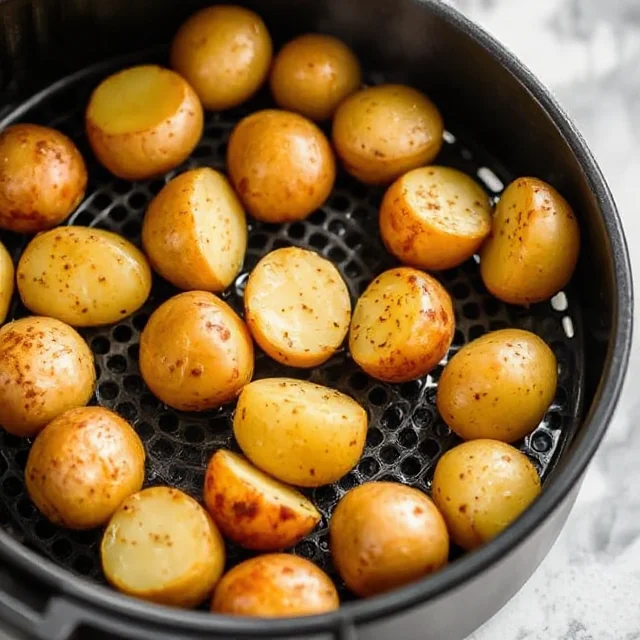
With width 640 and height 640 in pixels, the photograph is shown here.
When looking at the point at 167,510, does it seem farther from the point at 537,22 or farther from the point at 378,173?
the point at 537,22

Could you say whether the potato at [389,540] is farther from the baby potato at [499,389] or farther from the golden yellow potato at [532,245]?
the golden yellow potato at [532,245]

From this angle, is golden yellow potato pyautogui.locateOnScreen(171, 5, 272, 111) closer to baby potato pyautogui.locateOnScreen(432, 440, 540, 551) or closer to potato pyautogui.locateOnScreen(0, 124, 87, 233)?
potato pyautogui.locateOnScreen(0, 124, 87, 233)

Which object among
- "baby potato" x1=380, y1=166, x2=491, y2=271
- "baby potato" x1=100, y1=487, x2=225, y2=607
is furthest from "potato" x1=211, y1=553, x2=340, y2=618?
"baby potato" x1=380, y1=166, x2=491, y2=271

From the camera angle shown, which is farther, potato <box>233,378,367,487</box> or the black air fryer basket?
potato <box>233,378,367,487</box>

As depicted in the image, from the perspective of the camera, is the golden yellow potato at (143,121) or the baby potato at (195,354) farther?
the golden yellow potato at (143,121)

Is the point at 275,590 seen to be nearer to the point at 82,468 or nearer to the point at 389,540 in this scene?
the point at 389,540

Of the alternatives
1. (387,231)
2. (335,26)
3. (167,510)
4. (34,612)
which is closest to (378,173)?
(387,231)

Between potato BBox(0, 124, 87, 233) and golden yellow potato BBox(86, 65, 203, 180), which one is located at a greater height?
golden yellow potato BBox(86, 65, 203, 180)

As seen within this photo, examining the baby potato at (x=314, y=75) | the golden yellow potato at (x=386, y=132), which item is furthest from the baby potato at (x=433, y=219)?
the baby potato at (x=314, y=75)
